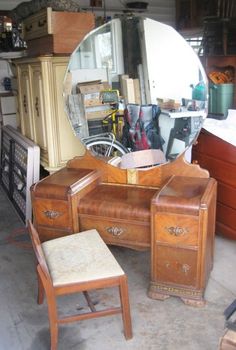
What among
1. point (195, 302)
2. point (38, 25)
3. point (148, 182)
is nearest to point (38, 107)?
point (38, 25)

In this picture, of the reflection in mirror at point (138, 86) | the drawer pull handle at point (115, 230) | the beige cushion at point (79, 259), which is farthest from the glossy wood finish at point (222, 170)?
the beige cushion at point (79, 259)

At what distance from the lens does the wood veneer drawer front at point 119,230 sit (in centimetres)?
194

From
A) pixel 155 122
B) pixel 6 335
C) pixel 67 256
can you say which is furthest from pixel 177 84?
pixel 6 335

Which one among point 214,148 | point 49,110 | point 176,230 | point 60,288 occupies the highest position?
point 49,110

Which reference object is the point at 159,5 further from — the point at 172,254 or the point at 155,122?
the point at 172,254

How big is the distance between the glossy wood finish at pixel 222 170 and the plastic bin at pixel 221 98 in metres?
0.22

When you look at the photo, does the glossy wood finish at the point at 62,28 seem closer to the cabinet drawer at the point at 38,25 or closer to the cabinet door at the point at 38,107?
the cabinet drawer at the point at 38,25

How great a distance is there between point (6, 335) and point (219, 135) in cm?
165

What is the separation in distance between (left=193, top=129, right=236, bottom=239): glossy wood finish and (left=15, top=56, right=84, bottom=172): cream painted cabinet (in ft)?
2.88

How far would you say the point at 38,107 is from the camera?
2.85 meters

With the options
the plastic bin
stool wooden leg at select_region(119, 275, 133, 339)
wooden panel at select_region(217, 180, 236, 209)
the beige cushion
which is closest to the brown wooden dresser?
the beige cushion

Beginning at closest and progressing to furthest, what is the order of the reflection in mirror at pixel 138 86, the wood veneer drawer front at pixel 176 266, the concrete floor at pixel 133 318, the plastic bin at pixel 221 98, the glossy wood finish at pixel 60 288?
the glossy wood finish at pixel 60 288 → the concrete floor at pixel 133 318 → the wood veneer drawer front at pixel 176 266 → the reflection in mirror at pixel 138 86 → the plastic bin at pixel 221 98

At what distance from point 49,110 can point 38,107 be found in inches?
8.5

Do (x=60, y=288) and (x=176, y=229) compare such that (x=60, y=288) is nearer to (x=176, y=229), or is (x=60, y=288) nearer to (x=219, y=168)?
(x=176, y=229)
